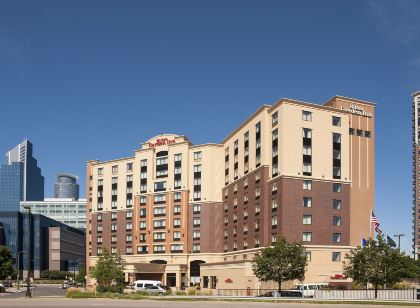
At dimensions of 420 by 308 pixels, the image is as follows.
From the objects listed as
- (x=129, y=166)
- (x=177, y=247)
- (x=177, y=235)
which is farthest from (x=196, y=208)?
(x=129, y=166)

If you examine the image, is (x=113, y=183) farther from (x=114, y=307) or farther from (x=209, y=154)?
(x=114, y=307)

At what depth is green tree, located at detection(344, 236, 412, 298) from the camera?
68.8 m

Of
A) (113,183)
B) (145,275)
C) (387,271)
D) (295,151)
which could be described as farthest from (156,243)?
(387,271)

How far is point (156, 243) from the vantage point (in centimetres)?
13538

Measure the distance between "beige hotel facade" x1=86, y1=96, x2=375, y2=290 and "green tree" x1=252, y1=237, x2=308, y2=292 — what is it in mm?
13067

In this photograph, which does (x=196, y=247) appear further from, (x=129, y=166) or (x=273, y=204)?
(x=273, y=204)

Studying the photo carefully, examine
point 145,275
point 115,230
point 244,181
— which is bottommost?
point 145,275

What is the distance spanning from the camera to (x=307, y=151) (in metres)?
100

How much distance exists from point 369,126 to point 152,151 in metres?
54.0

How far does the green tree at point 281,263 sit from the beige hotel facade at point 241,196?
13.1m

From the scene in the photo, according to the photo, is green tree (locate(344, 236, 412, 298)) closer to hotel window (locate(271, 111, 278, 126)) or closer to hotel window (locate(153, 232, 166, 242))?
hotel window (locate(271, 111, 278, 126))

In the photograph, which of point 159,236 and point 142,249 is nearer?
point 159,236

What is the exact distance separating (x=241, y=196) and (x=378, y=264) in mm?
48214

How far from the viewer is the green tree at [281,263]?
76.8 metres
